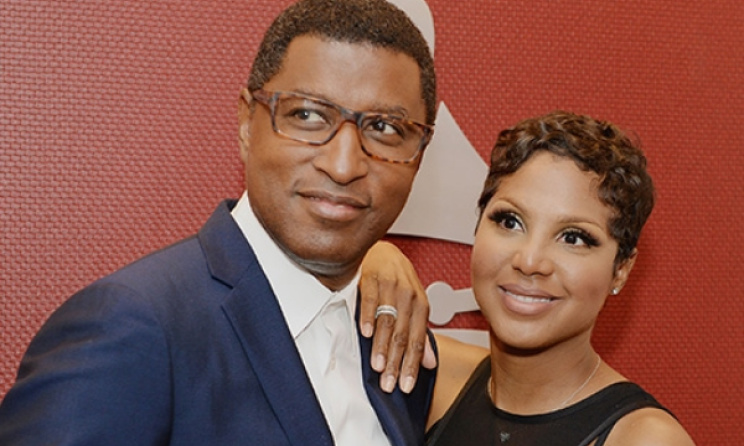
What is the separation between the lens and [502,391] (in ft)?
5.95

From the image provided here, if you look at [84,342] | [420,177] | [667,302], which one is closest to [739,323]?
[667,302]

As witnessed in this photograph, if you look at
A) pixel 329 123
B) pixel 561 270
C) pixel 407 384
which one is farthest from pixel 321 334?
pixel 561 270

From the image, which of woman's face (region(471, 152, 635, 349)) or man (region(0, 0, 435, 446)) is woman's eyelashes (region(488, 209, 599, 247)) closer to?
woman's face (region(471, 152, 635, 349))

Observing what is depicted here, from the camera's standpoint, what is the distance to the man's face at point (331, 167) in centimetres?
134

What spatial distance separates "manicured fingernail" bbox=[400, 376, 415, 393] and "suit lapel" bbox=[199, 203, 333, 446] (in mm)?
315

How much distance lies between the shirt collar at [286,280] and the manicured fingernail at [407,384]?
273 millimetres

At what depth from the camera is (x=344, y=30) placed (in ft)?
4.44

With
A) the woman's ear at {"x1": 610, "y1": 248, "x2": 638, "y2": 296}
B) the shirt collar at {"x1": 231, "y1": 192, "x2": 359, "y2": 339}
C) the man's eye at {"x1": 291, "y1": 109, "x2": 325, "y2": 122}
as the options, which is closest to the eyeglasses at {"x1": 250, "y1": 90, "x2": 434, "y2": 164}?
the man's eye at {"x1": 291, "y1": 109, "x2": 325, "y2": 122}

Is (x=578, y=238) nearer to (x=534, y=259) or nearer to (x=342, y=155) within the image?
(x=534, y=259)

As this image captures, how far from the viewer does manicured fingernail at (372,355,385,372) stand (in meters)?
1.57

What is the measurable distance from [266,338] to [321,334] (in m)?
0.15

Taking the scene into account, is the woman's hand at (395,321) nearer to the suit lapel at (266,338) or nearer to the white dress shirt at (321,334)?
the white dress shirt at (321,334)

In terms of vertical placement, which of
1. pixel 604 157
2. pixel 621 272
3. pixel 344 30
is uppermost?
pixel 344 30

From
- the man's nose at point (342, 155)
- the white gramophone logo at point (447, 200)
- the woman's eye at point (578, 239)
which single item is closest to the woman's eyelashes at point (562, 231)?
the woman's eye at point (578, 239)
